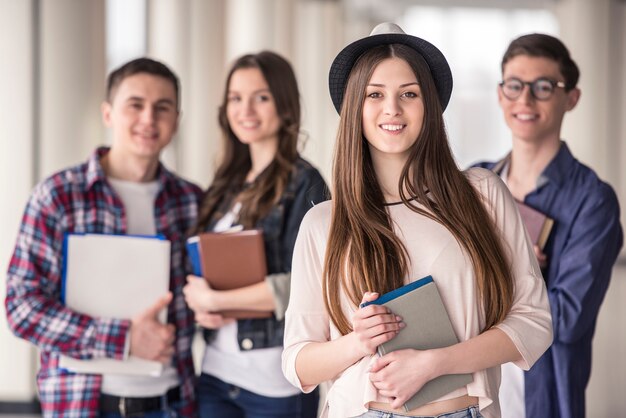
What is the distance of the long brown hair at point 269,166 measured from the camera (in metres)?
2.58

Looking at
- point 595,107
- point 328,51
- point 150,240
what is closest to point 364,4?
point 328,51

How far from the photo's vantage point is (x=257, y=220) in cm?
255

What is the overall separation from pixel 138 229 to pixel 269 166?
1.56 feet

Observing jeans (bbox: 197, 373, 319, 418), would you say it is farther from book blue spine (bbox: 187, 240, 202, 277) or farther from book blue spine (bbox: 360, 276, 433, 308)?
book blue spine (bbox: 360, 276, 433, 308)

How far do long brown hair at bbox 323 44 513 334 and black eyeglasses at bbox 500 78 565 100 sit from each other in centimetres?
81

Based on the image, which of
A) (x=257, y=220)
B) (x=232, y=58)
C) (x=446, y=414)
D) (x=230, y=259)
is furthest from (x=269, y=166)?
(x=232, y=58)

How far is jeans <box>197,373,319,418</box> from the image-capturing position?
95.7 inches

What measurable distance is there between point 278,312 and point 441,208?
885mm

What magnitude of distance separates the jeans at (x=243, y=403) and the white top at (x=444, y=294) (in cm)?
67

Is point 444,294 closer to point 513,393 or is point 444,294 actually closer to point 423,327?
point 423,327

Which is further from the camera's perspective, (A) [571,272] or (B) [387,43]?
(A) [571,272]

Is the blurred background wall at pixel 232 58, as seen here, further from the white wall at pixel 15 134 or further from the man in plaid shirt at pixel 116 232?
the man in plaid shirt at pixel 116 232

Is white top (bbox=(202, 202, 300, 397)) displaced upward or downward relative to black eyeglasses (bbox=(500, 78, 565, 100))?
downward

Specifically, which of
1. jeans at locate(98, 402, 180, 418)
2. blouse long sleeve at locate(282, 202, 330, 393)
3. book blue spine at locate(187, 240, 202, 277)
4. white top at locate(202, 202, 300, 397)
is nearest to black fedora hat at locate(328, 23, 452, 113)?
blouse long sleeve at locate(282, 202, 330, 393)
